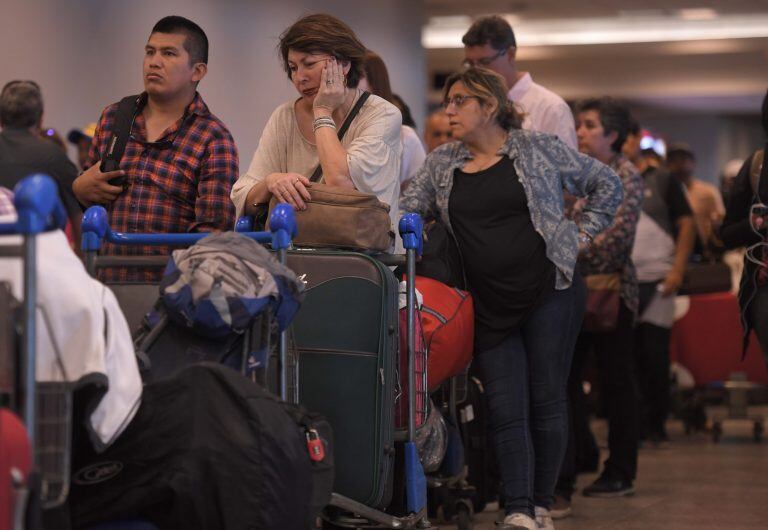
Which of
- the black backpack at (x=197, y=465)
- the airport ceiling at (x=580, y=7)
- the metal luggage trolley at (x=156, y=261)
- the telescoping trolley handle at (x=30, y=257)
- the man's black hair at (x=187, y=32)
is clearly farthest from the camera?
the airport ceiling at (x=580, y=7)

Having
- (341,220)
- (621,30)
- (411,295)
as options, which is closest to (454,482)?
(411,295)

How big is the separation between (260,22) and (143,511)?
7.09 meters

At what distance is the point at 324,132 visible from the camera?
407cm

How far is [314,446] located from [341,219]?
102cm

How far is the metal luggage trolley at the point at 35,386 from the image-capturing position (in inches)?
92.8

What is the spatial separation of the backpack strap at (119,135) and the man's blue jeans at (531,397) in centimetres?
143

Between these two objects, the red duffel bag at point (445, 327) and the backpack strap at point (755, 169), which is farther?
the backpack strap at point (755, 169)

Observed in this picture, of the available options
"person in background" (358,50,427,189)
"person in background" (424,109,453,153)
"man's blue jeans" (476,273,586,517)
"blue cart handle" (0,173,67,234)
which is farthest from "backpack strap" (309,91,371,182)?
"person in background" (424,109,453,153)

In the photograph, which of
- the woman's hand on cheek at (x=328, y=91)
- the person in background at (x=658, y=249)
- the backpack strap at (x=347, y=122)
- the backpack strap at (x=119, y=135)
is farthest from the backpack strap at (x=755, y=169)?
the person in background at (x=658, y=249)

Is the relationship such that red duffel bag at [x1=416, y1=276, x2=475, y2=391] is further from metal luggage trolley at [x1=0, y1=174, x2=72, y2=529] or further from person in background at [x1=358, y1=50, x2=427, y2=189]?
metal luggage trolley at [x1=0, y1=174, x2=72, y2=529]

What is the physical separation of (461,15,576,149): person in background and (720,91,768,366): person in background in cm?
92

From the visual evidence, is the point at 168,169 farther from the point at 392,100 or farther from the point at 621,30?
the point at 621,30

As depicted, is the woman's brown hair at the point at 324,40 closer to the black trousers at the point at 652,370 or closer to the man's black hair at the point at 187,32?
the man's black hair at the point at 187,32

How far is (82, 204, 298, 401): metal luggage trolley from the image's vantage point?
11.4ft
